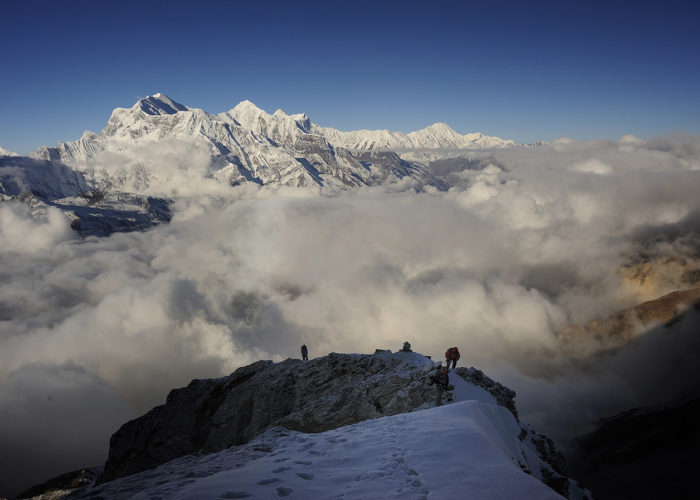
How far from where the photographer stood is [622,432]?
137 metres

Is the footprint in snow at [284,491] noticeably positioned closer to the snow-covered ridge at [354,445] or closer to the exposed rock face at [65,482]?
the snow-covered ridge at [354,445]

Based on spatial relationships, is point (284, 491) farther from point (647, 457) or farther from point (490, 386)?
point (647, 457)

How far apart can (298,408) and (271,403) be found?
413 cm

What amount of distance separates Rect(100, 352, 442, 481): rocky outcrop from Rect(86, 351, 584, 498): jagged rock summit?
0.37 feet

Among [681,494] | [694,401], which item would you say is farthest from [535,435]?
[694,401]

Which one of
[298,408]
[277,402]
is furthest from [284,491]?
[277,402]

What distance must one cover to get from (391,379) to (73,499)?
21.5 metres

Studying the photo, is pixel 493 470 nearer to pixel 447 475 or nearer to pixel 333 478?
pixel 447 475

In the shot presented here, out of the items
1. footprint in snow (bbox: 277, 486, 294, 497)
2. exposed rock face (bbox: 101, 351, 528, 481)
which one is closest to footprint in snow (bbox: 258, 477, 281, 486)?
footprint in snow (bbox: 277, 486, 294, 497)

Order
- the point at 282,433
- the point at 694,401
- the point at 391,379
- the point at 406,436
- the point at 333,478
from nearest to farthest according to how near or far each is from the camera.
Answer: the point at 333,478 < the point at 406,436 < the point at 282,433 < the point at 391,379 < the point at 694,401

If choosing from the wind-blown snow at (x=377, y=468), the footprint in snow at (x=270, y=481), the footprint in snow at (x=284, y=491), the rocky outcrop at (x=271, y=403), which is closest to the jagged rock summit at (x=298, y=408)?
the rocky outcrop at (x=271, y=403)

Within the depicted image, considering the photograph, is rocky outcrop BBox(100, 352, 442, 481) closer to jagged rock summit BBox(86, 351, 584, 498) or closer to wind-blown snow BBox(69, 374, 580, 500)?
jagged rock summit BBox(86, 351, 584, 498)

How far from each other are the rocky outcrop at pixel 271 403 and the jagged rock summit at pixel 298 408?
11 cm

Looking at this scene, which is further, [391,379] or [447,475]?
[391,379]
